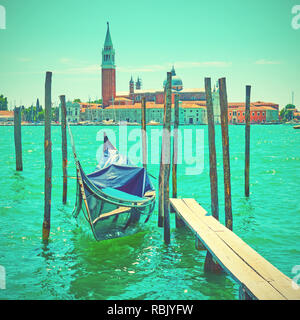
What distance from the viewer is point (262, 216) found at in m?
8.39

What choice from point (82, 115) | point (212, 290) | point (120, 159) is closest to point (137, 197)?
point (120, 159)

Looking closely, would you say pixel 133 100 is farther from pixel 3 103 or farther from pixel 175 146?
pixel 175 146

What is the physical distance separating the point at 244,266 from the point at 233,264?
4.1 inches

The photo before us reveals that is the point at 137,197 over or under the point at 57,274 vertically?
over

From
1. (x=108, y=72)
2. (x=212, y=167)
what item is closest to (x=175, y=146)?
(x=212, y=167)

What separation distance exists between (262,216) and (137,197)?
8.91 feet

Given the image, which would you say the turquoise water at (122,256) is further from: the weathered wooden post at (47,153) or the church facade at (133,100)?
the church facade at (133,100)

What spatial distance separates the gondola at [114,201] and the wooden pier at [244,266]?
1134 millimetres

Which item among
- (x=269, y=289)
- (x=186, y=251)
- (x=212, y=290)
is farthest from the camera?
(x=186, y=251)

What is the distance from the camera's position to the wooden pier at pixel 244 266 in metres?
3.36
